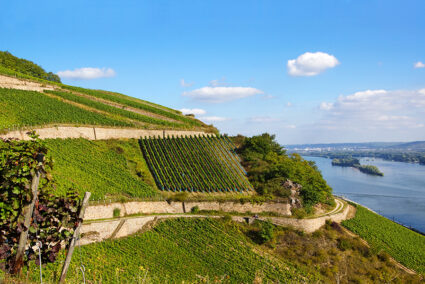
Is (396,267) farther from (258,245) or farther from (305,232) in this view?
(258,245)

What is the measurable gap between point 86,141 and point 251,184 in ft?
69.2

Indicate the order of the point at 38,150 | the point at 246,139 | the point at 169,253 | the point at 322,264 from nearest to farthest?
the point at 38,150, the point at 169,253, the point at 322,264, the point at 246,139

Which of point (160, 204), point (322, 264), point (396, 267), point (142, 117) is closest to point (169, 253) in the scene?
point (160, 204)

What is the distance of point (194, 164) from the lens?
36.9 m

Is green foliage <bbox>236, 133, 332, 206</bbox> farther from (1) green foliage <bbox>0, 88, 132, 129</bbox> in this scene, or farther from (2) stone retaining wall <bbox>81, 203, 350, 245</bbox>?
(1) green foliage <bbox>0, 88, 132, 129</bbox>

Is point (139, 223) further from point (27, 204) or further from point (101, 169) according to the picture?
point (27, 204)

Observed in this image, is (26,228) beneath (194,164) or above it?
above

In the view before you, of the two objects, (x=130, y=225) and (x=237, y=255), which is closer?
(x=237, y=255)

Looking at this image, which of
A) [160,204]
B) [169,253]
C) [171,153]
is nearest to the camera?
[169,253]

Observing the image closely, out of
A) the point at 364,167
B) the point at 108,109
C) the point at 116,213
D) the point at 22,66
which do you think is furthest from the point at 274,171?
the point at 364,167

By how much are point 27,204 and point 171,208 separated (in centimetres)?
2391

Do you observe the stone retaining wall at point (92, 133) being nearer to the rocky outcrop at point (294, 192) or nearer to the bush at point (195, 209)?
the bush at point (195, 209)

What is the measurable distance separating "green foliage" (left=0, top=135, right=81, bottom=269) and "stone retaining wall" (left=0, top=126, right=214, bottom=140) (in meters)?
25.5

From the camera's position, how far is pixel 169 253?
22.7 m
